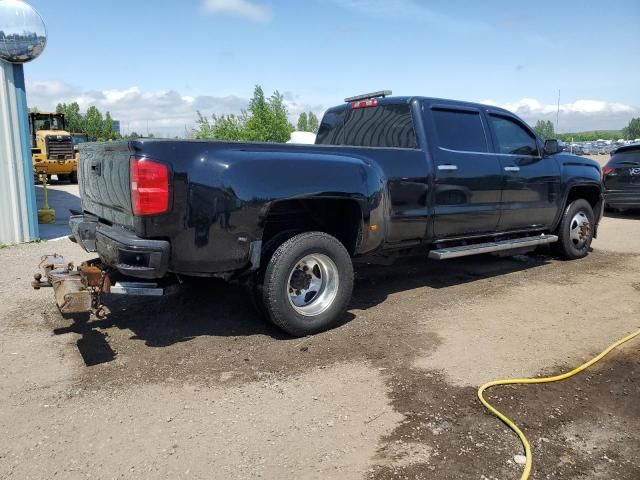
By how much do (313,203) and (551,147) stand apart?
3.63 m

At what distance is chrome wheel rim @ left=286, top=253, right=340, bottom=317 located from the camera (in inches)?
178

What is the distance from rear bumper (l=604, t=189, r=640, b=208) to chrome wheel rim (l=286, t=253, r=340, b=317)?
388 inches

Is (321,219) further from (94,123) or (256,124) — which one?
(94,123)

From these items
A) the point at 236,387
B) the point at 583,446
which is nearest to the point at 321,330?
the point at 236,387

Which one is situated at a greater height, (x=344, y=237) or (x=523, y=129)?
(x=523, y=129)

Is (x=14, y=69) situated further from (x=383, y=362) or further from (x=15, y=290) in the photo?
(x=383, y=362)

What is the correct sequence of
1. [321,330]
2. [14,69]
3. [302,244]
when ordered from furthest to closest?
1. [14,69]
2. [321,330]
3. [302,244]

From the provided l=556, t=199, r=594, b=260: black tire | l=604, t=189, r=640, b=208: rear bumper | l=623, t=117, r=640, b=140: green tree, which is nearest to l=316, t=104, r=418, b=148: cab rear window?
l=556, t=199, r=594, b=260: black tire

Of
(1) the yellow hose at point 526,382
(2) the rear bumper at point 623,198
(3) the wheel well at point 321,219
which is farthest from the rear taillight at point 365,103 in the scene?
(2) the rear bumper at point 623,198

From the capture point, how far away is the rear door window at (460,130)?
5.64 metres

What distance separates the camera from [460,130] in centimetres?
584

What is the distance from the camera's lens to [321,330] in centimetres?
462

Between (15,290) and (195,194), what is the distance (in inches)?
135

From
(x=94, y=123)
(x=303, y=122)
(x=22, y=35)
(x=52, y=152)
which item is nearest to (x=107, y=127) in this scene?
(x=94, y=123)
